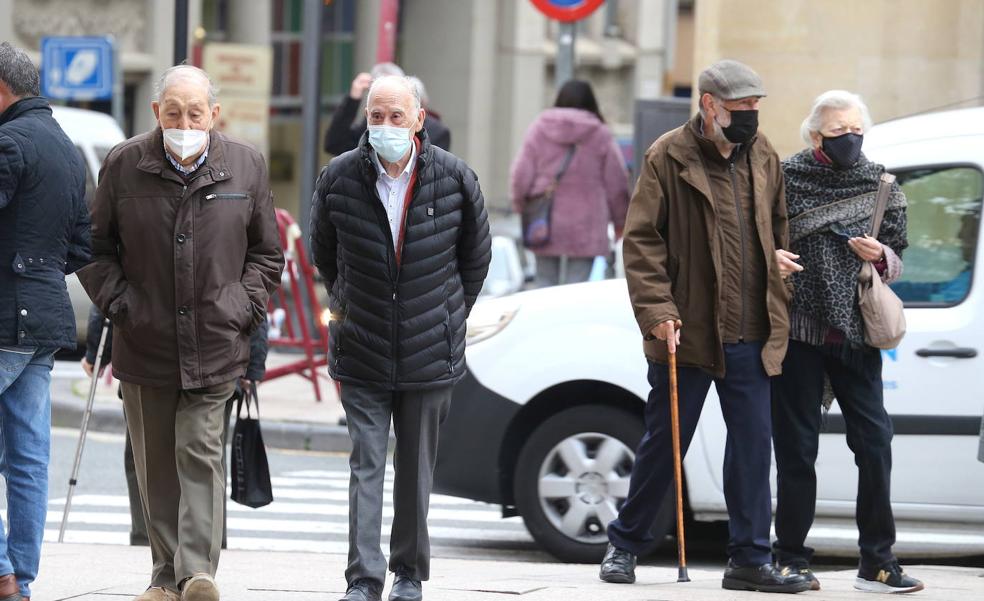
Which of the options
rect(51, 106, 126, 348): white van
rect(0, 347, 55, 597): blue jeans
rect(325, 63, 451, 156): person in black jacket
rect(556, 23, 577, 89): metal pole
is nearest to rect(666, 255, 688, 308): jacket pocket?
rect(0, 347, 55, 597): blue jeans

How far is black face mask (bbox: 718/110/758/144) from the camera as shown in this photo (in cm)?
642

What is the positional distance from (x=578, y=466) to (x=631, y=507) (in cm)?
119

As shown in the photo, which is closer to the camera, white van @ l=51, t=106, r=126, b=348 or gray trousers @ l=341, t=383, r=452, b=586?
gray trousers @ l=341, t=383, r=452, b=586

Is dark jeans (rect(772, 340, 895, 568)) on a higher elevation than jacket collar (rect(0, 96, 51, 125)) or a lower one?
lower

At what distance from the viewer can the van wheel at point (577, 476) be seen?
7.94 m

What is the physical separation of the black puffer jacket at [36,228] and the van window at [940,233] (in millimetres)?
3453

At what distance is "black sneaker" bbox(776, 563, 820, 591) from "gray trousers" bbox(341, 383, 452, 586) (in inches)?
51.6

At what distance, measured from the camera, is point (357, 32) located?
112 ft

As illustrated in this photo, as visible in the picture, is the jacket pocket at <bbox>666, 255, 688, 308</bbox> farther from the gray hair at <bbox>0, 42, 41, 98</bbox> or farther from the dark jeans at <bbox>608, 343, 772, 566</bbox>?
the gray hair at <bbox>0, 42, 41, 98</bbox>

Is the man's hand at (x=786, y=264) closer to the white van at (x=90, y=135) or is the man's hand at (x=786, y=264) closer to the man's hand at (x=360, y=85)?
the man's hand at (x=360, y=85)

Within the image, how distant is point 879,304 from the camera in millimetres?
6578

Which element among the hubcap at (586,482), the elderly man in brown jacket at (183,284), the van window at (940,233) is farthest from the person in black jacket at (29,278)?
the van window at (940,233)

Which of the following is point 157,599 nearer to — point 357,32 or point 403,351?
point 403,351

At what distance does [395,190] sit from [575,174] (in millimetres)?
6080
